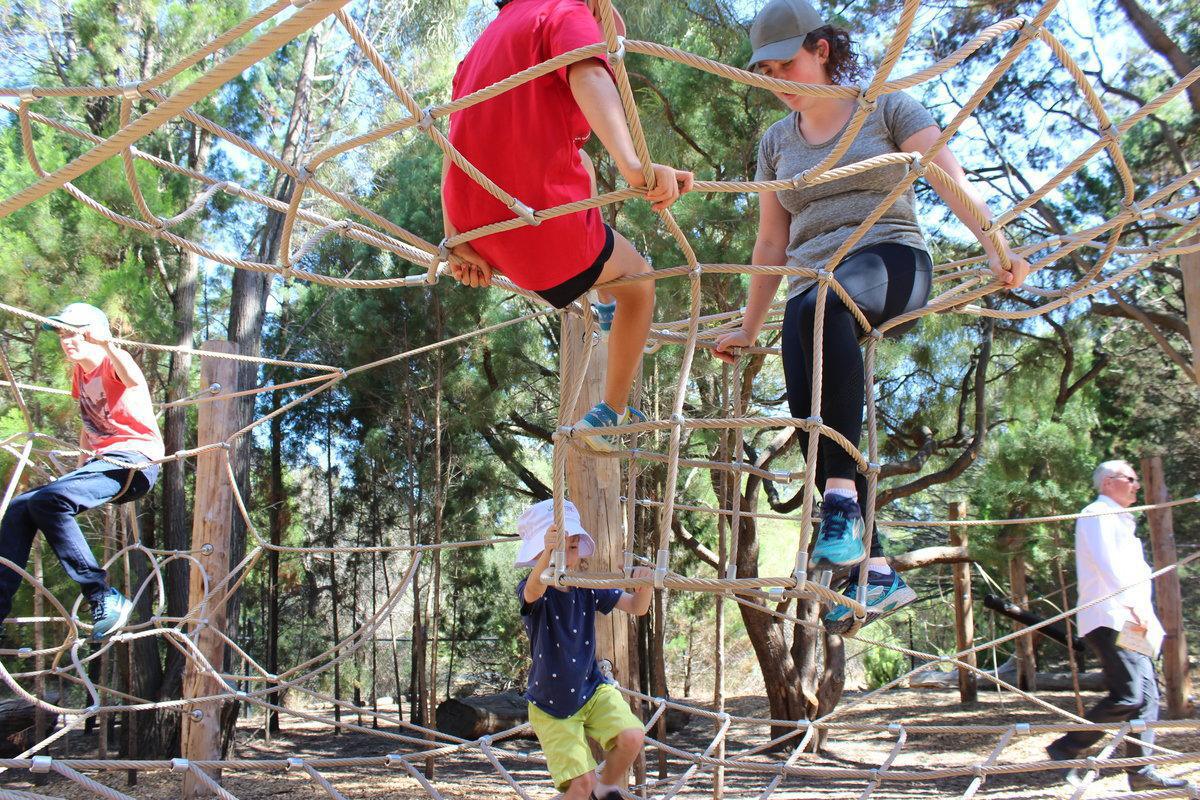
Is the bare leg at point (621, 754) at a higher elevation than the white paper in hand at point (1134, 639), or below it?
below

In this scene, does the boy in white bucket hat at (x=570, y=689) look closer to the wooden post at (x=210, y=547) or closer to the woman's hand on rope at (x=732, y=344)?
the woman's hand on rope at (x=732, y=344)

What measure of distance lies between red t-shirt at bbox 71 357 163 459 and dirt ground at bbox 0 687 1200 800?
239 cm

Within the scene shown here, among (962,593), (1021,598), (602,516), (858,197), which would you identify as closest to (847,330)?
(858,197)

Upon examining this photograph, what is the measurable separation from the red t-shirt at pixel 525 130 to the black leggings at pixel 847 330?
43 centimetres

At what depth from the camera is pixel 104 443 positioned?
321cm

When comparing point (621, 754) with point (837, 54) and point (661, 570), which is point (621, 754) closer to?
point (661, 570)

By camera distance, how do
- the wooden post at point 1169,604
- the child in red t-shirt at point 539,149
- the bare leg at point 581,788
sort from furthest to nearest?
the wooden post at point 1169,604 < the bare leg at point 581,788 < the child in red t-shirt at point 539,149

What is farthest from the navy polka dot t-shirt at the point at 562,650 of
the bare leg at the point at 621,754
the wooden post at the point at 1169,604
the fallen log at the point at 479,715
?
the fallen log at the point at 479,715

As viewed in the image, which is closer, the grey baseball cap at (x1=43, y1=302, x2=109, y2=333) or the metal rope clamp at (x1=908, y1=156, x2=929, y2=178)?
the metal rope clamp at (x1=908, y1=156, x2=929, y2=178)

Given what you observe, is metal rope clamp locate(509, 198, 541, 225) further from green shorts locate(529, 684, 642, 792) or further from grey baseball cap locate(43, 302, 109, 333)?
grey baseball cap locate(43, 302, 109, 333)

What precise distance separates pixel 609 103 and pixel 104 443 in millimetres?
2449

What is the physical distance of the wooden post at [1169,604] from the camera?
212 inches

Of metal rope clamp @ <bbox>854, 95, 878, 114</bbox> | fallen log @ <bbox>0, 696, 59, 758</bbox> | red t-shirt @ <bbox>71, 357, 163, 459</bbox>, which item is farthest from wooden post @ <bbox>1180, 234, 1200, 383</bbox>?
fallen log @ <bbox>0, 696, 59, 758</bbox>

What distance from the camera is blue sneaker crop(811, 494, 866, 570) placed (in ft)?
5.23
